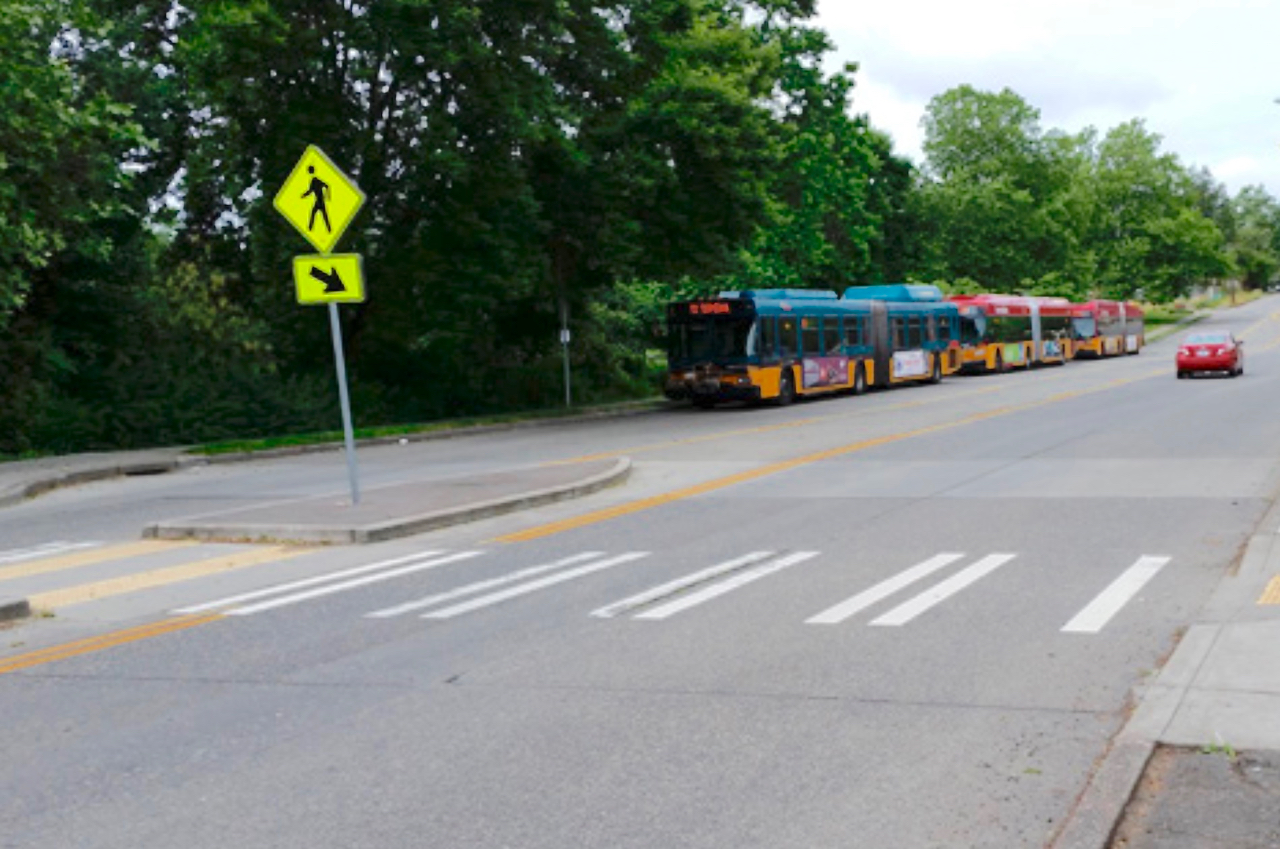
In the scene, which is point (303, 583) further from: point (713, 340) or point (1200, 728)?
point (713, 340)

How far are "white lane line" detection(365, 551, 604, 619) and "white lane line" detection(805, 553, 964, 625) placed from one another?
2585 millimetres

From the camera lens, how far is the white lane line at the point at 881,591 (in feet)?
27.9

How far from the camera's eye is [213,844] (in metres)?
4.72

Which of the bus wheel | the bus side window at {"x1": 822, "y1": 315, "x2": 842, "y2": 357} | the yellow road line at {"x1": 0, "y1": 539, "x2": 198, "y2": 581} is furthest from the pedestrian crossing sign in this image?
the bus side window at {"x1": 822, "y1": 315, "x2": 842, "y2": 357}

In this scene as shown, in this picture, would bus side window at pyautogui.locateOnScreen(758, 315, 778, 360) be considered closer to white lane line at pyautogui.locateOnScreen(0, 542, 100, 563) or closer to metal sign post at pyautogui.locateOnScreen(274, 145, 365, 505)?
metal sign post at pyautogui.locateOnScreen(274, 145, 365, 505)

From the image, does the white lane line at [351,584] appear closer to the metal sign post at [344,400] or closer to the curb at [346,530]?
the curb at [346,530]

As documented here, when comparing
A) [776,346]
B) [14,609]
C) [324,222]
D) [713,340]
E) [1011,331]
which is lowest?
[14,609]

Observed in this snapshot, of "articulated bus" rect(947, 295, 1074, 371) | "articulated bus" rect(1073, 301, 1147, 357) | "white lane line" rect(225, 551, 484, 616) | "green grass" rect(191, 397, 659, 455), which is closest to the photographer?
"white lane line" rect(225, 551, 484, 616)

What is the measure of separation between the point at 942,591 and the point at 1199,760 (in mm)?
4094

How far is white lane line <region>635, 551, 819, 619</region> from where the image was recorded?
8.81 metres

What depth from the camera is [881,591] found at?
30.8ft

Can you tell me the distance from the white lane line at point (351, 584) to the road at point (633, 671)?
47 mm

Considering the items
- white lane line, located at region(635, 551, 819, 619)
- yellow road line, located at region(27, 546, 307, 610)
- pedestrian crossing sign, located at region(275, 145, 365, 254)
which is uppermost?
pedestrian crossing sign, located at region(275, 145, 365, 254)

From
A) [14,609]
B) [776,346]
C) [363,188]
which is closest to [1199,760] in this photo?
[14,609]
